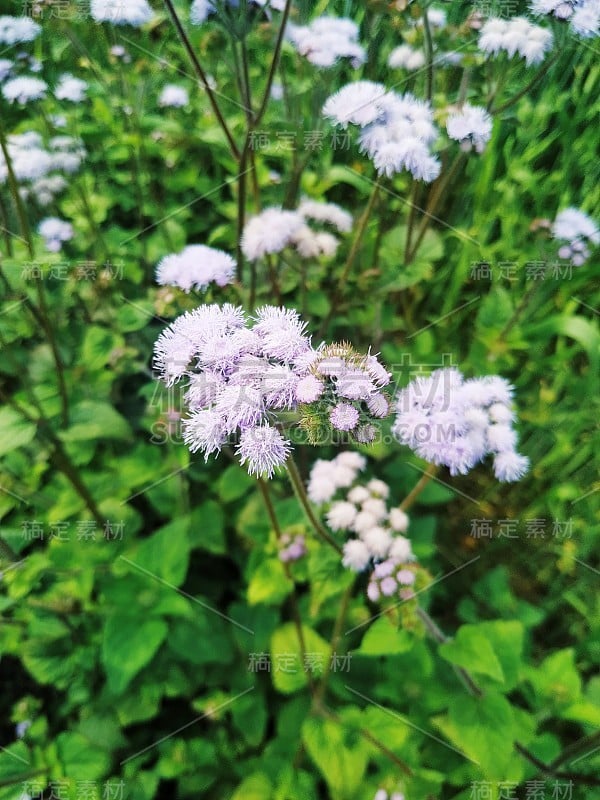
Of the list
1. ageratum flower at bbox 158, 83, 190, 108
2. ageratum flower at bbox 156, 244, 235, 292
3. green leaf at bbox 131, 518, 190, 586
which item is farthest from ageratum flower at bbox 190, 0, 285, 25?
green leaf at bbox 131, 518, 190, 586

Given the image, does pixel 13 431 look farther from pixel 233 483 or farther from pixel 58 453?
pixel 233 483

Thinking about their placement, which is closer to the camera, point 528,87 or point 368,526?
point 368,526

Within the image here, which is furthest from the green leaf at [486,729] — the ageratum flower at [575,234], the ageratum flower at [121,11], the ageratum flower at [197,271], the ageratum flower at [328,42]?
the ageratum flower at [121,11]

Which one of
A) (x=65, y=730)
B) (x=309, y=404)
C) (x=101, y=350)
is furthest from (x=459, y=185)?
(x=65, y=730)

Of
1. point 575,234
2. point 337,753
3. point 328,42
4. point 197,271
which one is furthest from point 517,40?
point 337,753

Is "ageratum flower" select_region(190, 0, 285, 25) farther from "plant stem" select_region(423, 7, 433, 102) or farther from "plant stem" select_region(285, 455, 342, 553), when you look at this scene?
"plant stem" select_region(285, 455, 342, 553)

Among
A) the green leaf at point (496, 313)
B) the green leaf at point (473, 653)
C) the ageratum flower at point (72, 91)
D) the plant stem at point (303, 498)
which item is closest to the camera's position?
the plant stem at point (303, 498)

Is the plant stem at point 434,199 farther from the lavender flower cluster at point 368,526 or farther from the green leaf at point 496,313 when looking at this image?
the lavender flower cluster at point 368,526
